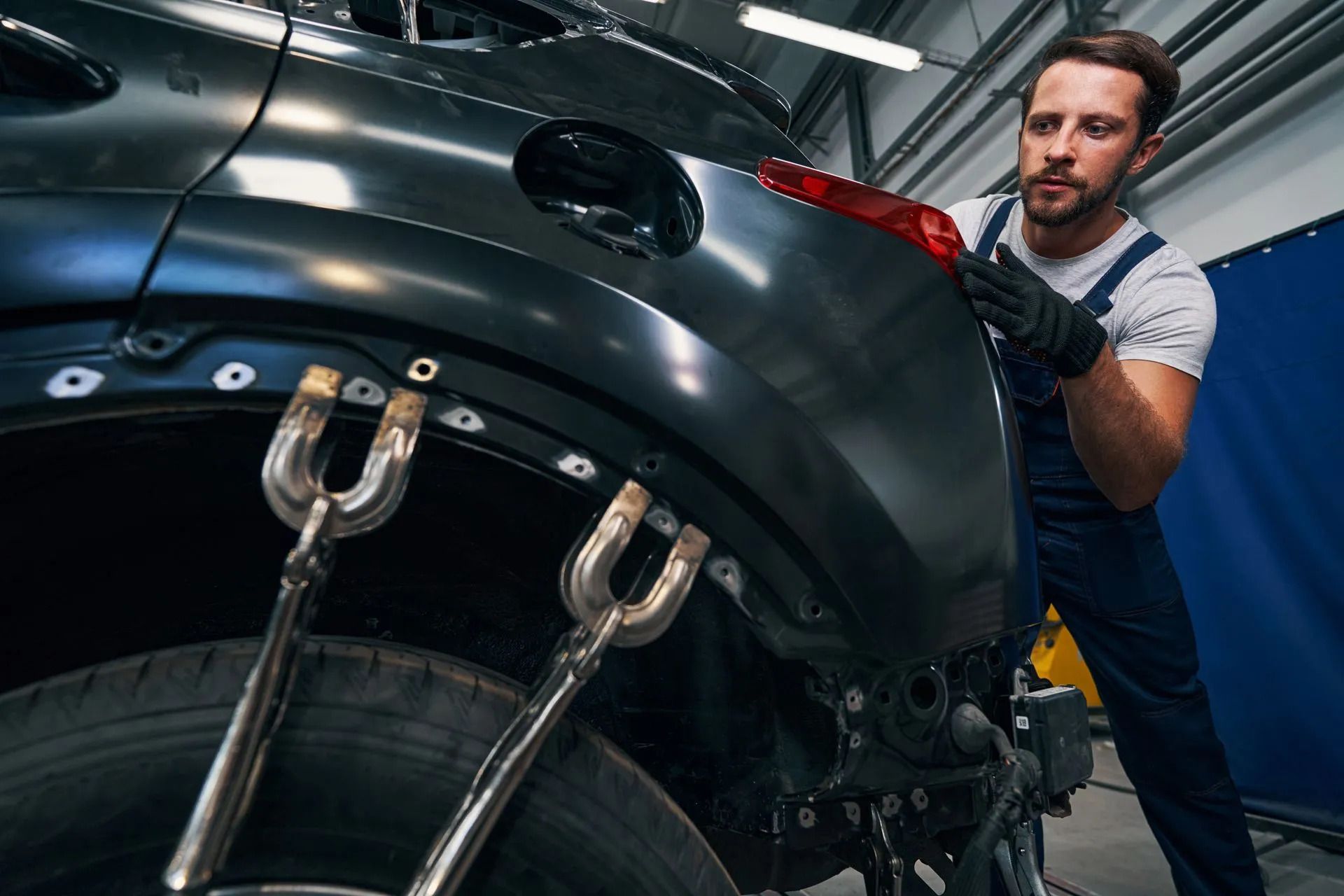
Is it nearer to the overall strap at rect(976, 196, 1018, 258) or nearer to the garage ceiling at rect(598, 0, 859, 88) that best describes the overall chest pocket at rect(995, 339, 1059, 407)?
the overall strap at rect(976, 196, 1018, 258)

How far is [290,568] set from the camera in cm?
48

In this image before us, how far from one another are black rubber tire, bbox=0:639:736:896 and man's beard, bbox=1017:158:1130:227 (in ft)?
4.27

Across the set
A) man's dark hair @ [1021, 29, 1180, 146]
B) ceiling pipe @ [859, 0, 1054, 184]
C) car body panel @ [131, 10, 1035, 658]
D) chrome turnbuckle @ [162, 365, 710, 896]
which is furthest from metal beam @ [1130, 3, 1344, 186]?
chrome turnbuckle @ [162, 365, 710, 896]

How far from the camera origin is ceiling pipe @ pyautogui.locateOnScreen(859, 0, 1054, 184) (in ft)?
13.0

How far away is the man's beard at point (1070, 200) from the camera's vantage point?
1351 millimetres

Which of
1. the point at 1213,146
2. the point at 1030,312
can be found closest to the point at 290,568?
the point at 1030,312

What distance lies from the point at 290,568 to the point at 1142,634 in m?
1.48

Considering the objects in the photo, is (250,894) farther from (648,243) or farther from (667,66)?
(667,66)

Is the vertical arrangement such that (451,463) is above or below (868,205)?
below

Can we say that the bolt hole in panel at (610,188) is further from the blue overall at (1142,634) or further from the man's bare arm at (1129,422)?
the blue overall at (1142,634)

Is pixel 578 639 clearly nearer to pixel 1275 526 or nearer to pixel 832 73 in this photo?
pixel 1275 526

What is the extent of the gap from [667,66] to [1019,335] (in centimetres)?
55

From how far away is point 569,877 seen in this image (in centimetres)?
57

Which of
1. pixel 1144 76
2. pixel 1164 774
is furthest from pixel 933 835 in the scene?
pixel 1144 76
